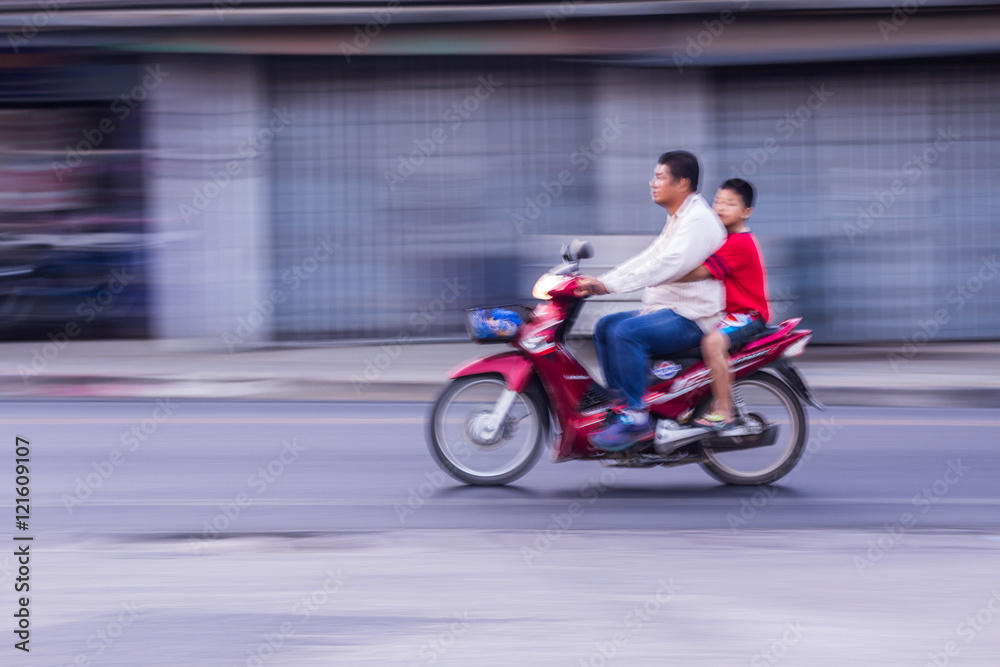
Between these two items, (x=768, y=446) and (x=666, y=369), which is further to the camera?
(x=768, y=446)

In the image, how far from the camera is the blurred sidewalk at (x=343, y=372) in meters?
11.3

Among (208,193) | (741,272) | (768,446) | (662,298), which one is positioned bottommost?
(768,446)

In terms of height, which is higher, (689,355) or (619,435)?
(689,355)

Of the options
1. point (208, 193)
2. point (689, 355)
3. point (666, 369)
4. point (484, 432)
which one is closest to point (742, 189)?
point (689, 355)

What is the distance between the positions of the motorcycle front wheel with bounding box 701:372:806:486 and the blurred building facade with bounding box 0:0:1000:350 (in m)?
7.18

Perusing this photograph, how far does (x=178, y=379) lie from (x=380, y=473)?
16.5ft

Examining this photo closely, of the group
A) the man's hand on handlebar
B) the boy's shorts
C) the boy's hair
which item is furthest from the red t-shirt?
the man's hand on handlebar

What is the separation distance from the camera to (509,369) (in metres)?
6.95

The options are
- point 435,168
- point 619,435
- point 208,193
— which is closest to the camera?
point 619,435

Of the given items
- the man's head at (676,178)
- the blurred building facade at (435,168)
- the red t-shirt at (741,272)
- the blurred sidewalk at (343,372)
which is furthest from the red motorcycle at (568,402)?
the blurred building facade at (435,168)

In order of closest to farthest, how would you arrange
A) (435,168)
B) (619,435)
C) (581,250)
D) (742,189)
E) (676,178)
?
(581,250) < (619,435) < (676,178) < (742,189) < (435,168)

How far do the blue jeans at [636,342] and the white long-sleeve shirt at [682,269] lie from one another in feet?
0.25

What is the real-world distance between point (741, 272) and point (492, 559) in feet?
7.68

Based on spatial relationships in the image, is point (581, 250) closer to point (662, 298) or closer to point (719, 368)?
point (662, 298)
